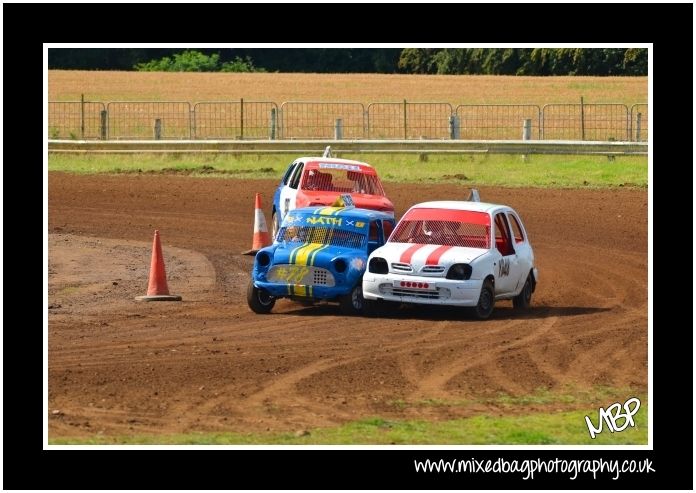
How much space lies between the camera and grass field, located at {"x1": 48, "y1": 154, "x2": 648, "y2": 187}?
34.9 m

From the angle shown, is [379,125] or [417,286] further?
[379,125]

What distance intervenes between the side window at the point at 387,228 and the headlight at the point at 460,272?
178cm

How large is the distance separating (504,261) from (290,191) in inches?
266

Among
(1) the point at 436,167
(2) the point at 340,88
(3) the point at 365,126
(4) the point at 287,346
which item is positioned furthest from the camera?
(2) the point at 340,88

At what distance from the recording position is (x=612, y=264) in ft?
73.3

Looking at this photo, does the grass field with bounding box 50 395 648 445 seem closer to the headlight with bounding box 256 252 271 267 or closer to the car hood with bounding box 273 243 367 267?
the car hood with bounding box 273 243 367 267

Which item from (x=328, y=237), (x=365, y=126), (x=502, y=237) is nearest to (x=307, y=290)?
(x=328, y=237)

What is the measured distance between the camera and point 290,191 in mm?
23766

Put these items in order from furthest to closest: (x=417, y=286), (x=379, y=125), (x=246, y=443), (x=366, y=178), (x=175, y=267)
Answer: (x=379, y=125)
(x=366, y=178)
(x=175, y=267)
(x=417, y=286)
(x=246, y=443)

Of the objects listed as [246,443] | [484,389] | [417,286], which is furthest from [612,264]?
[246,443]

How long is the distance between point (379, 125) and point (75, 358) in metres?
32.2

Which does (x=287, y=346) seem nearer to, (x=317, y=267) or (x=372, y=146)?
(x=317, y=267)

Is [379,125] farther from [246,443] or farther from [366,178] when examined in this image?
[246,443]

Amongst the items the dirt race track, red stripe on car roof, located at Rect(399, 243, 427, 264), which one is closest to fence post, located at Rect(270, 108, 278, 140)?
the dirt race track
